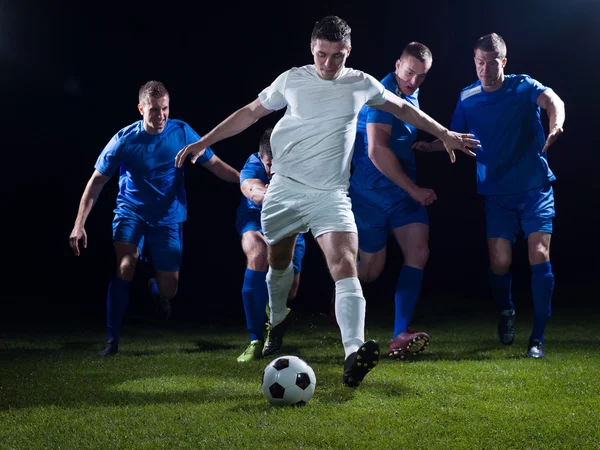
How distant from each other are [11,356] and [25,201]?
12.3 feet

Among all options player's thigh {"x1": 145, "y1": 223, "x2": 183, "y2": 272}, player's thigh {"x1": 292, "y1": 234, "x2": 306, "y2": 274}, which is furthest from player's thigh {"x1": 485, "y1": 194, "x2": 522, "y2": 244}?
player's thigh {"x1": 145, "y1": 223, "x2": 183, "y2": 272}

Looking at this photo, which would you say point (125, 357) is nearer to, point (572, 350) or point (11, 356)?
point (11, 356)

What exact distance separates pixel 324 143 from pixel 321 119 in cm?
11

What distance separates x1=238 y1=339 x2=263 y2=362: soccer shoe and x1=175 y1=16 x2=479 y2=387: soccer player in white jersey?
2.50 feet

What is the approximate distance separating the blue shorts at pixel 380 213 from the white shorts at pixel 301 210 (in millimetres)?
933

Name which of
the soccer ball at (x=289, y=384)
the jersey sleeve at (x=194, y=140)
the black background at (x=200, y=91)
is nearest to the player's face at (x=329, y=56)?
the soccer ball at (x=289, y=384)

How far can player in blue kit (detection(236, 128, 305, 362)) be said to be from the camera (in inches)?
160

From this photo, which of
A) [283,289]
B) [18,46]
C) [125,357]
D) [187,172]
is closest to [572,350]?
[283,289]

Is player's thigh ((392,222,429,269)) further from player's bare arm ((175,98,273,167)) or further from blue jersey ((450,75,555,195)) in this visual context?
player's bare arm ((175,98,273,167))

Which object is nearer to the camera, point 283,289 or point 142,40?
point 283,289

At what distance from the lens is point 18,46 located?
7.47 m

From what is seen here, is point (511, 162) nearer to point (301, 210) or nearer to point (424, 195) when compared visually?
point (424, 195)

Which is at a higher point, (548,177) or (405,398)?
(548,177)

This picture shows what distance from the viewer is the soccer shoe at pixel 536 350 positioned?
389cm
